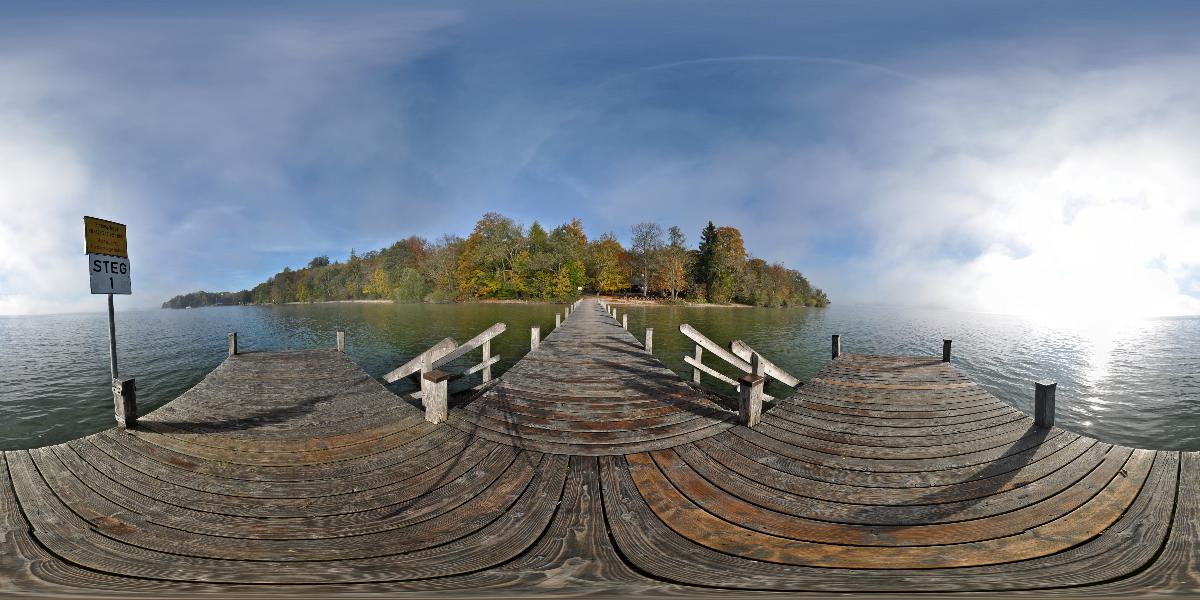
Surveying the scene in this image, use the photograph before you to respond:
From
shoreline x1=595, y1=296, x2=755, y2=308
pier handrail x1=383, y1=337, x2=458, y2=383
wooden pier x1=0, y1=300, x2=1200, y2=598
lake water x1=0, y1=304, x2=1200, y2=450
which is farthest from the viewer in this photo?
shoreline x1=595, y1=296, x2=755, y2=308

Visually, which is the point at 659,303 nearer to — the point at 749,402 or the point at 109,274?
the point at 749,402

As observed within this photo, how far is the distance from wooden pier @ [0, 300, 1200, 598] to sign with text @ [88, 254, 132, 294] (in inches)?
91.0

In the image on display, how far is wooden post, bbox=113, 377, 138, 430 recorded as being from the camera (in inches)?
179

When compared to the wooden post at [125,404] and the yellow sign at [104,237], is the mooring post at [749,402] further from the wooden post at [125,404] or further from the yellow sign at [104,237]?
the yellow sign at [104,237]

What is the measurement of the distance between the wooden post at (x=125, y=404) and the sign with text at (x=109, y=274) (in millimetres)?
2183

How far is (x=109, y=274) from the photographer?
5.87m

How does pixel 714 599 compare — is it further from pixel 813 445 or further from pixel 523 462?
pixel 813 445

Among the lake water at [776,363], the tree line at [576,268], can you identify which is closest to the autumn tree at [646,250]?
the tree line at [576,268]

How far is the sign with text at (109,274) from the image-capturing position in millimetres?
5645

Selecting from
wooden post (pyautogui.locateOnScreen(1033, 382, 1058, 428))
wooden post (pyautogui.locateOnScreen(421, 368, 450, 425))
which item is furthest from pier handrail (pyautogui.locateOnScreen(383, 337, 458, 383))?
wooden post (pyautogui.locateOnScreen(1033, 382, 1058, 428))

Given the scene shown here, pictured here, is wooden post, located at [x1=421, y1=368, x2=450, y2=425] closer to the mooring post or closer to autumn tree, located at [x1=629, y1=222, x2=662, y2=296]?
the mooring post

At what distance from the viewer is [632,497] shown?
329 cm

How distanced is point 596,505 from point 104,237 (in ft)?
27.9

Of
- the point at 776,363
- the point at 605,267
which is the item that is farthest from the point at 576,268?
the point at 776,363
